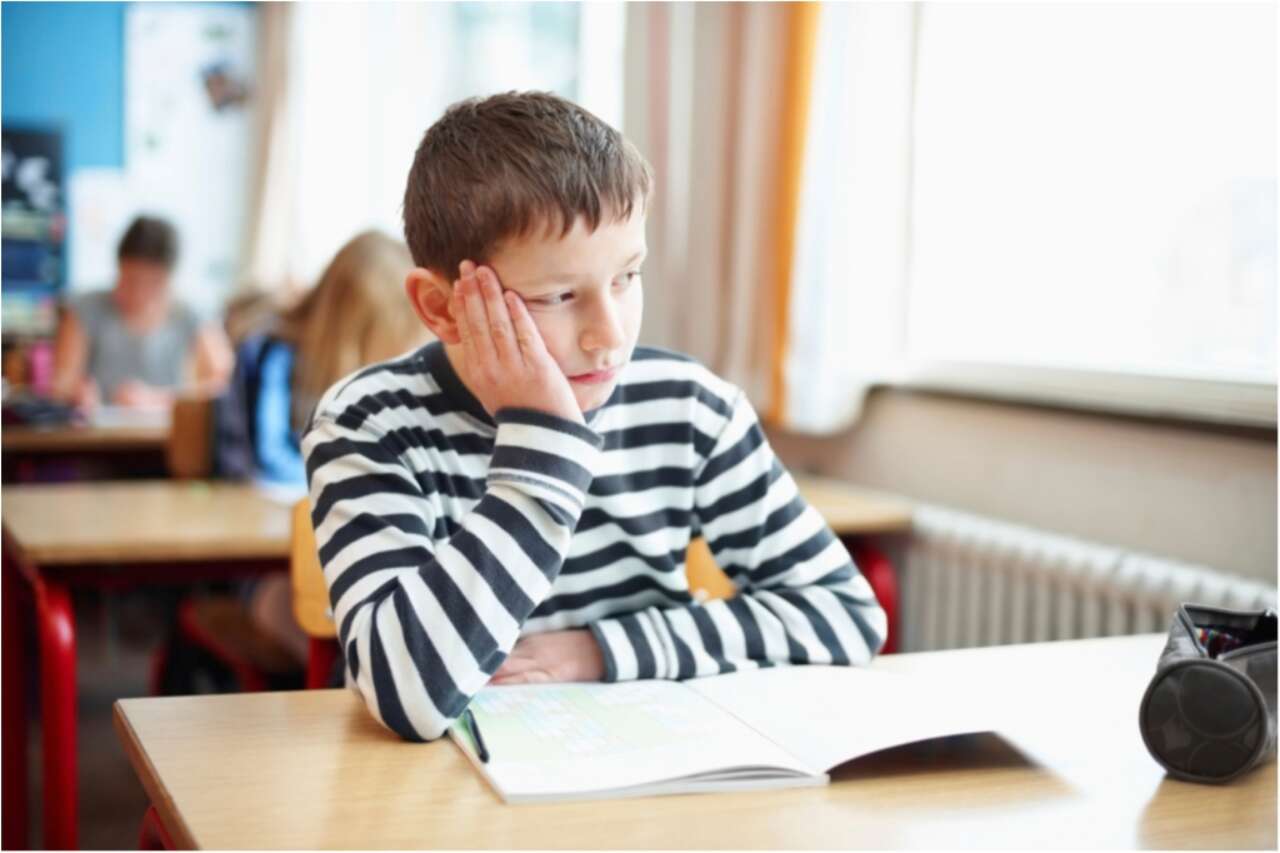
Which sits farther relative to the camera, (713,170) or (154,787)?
(713,170)

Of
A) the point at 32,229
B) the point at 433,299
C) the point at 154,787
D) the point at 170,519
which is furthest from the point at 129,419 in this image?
the point at 154,787

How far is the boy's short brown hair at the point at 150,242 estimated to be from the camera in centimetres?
455

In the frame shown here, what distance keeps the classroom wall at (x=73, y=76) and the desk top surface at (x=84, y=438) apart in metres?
2.52

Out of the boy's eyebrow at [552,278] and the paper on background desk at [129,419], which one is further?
the paper on background desk at [129,419]

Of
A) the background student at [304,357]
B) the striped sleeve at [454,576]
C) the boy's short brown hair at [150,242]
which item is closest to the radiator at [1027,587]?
the background student at [304,357]

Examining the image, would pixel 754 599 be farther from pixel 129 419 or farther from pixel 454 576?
pixel 129 419

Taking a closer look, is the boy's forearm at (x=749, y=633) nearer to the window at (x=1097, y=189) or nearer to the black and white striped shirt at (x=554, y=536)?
the black and white striped shirt at (x=554, y=536)

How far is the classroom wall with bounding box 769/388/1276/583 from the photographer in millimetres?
1855

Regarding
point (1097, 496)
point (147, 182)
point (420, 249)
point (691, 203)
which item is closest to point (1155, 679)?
point (420, 249)

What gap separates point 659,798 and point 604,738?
0.36 ft

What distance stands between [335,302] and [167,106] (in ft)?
12.7

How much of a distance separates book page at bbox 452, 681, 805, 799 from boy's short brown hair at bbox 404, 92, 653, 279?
1.16ft

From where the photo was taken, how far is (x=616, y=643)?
117 centimetres

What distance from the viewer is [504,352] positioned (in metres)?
1.10
